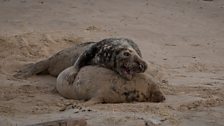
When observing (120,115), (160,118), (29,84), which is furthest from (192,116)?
(29,84)

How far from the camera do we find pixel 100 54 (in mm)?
6938

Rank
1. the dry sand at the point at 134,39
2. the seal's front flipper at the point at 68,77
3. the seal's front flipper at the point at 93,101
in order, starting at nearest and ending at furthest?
the dry sand at the point at 134,39 → the seal's front flipper at the point at 93,101 → the seal's front flipper at the point at 68,77

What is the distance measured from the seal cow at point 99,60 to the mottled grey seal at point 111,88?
3.6 inches

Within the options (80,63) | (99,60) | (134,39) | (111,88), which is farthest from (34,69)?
(134,39)

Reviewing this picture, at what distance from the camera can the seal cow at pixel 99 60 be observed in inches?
251

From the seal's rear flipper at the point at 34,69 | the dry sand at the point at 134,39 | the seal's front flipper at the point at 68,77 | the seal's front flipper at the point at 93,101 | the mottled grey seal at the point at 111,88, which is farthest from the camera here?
the seal's rear flipper at the point at 34,69

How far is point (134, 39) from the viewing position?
1042 centimetres

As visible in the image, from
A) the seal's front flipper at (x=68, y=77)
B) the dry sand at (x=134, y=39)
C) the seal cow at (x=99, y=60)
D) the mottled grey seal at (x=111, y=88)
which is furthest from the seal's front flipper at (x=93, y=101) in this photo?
the seal's front flipper at (x=68, y=77)

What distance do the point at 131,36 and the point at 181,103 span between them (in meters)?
4.56

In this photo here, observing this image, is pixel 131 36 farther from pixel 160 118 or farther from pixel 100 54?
pixel 160 118

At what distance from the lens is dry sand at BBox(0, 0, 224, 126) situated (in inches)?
224

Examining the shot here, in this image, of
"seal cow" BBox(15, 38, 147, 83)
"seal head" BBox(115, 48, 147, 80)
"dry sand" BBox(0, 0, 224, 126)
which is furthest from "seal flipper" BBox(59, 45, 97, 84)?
"seal head" BBox(115, 48, 147, 80)

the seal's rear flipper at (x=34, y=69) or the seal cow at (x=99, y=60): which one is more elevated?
the seal cow at (x=99, y=60)

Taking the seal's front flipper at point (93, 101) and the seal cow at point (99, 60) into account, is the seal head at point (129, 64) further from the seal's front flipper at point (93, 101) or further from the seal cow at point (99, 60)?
the seal's front flipper at point (93, 101)
